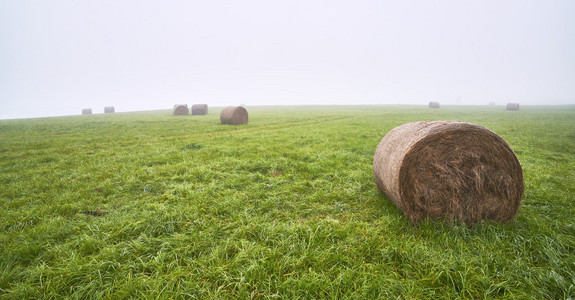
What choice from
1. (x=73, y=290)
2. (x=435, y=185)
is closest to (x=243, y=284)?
(x=73, y=290)

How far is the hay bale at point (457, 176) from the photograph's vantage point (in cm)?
386

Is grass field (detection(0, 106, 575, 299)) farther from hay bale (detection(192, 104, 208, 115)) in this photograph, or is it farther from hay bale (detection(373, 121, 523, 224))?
hay bale (detection(192, 104, 208, 115))

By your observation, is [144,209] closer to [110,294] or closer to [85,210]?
[85,210]

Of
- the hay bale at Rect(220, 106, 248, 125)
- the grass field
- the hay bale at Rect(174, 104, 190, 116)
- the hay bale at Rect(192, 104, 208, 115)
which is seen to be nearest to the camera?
the grass field

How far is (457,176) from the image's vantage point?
3936 mm

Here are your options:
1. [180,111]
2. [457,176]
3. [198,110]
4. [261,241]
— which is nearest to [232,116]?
[261,241]

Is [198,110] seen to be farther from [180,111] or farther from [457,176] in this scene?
[457,176]

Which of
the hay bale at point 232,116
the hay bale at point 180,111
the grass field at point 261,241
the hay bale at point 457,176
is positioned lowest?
the grass field at point 261,241

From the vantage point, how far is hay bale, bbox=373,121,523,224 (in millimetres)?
3859

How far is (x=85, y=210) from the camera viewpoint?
15.2 ft

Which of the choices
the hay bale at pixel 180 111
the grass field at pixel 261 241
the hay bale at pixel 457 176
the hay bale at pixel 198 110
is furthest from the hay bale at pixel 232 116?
the hay bale at pixel 180 111

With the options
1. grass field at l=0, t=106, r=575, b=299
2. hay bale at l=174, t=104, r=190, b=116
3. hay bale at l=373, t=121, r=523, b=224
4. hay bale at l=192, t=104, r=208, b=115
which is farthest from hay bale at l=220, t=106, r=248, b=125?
hay bale at l=174, t=104, r=190, b=116

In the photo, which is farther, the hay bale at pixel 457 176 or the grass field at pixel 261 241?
the hay bale at pixel 457 176

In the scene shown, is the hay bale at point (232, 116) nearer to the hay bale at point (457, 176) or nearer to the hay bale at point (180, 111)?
the hay bale at point (457, 176)
